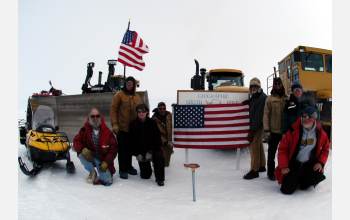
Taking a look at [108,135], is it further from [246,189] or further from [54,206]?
[246,189]

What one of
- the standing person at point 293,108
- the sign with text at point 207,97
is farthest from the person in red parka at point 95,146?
the standing person at point 293,108

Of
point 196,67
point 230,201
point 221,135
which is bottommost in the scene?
point 230,201

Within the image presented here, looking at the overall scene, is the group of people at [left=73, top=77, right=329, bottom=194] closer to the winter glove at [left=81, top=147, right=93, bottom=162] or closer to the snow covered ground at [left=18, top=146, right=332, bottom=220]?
the winter glove at [left=81, top=147, right=93, bottom=162]

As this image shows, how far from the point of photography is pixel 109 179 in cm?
595

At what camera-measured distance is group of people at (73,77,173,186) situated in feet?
19.8

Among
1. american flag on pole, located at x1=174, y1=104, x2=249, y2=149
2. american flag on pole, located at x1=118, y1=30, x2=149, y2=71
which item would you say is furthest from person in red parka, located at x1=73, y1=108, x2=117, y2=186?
american flag on pole, located at x1=118, y1=30, x2=149, y2=71

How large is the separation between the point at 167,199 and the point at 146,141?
4.50ft

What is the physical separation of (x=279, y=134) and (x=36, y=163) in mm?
4884

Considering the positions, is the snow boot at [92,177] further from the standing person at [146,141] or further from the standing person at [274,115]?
the standing person at [274,115]

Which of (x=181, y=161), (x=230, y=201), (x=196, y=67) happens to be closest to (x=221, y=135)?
(x=181, y=161)

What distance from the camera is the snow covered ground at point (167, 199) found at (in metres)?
4.44

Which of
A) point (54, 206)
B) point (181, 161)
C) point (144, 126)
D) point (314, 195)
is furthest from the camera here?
point (181, 161)

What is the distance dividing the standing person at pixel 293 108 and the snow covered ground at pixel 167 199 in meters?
1.22

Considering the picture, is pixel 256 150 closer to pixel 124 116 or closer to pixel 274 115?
Answer: pixel 274 115
